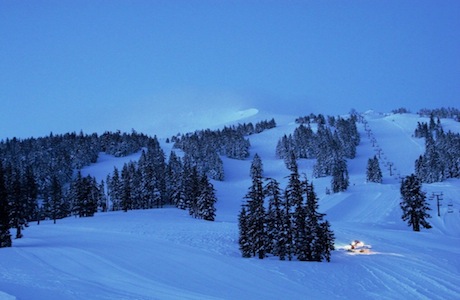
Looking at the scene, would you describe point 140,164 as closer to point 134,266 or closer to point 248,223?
point 248,223

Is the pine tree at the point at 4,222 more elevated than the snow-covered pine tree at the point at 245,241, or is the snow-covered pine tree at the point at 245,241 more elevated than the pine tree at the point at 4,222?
the pine tree at the point at 4,222

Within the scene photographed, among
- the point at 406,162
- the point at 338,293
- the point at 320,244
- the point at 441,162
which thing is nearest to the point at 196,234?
the point at 320,244

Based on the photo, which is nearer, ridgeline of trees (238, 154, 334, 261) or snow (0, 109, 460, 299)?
snow (0, 109, 460, 299)

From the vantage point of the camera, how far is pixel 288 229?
138 ft

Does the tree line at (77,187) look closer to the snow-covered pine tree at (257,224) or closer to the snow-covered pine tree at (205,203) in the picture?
the snow-covered pine tree at (205,203)

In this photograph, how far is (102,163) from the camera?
18712 centimetres

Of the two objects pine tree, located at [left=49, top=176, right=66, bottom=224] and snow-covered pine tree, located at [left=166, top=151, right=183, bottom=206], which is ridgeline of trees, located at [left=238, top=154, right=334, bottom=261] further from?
snow-covered pine tree, located at [left=166, top=151, right=183, bottom=206]

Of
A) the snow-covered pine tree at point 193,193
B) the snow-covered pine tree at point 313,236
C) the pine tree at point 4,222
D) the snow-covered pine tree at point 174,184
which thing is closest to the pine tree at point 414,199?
the snow-covered pine tree at point 313,236

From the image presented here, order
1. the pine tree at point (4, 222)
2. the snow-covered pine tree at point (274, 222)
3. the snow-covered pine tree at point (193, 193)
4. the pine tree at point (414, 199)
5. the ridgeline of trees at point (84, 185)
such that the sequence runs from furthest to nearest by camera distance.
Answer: the snow-covered pine tree at point (193, 193), the pine tree at point (414, 199), the ridgeline of trees at point (84, 185), the snow-covered pine tree at point (274, 222), the pine tree at point (4, 222)

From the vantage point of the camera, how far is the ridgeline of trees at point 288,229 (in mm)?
40938

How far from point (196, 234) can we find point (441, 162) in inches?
4842

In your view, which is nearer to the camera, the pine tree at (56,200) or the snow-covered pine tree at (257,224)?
the snow-covered pine tree at (257,224)

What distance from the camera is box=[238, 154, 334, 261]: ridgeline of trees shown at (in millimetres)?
40938

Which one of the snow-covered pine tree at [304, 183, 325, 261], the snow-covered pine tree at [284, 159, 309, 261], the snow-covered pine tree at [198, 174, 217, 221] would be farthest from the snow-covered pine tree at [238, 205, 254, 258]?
the snow-covered pine tree at [198, 174, 217, 221]
